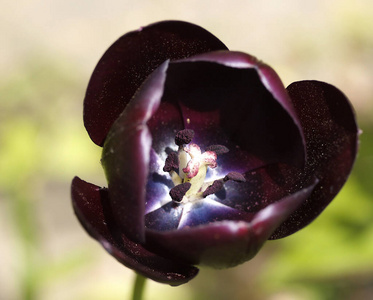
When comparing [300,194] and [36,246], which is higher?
[36,246]

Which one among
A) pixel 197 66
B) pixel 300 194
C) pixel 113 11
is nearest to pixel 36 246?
pixel 197 66

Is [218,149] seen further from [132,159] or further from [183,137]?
[132,159]

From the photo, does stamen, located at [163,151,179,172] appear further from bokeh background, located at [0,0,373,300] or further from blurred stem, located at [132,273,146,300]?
bokeh background, located at [0,0,373,300]

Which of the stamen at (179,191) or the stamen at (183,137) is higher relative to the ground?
the stamen at (183,137)

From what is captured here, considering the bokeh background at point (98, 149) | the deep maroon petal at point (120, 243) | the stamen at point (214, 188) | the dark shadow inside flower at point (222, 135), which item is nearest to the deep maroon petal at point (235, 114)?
the dark shadow inside flower at point (222, 135)

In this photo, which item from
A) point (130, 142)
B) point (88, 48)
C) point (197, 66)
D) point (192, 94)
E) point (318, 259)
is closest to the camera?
point (130, 142)

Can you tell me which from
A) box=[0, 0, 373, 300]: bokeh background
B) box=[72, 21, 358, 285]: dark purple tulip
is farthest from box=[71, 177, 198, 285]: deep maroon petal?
box=[0, 0, 373, 300]: bokeh background

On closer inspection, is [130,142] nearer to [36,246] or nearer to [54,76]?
[36,246]

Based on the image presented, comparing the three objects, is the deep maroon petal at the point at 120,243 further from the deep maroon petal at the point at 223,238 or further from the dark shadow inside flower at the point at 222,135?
the dark shadow inside flower at the point at 222,135
